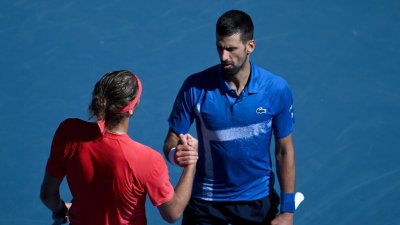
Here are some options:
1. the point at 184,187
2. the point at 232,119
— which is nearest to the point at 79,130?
the point at 184,187

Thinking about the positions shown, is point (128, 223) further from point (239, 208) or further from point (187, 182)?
point (239, 208)

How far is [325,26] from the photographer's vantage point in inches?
286

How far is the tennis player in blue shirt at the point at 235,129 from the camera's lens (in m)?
3.94

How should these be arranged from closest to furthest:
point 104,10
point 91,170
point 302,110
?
point 91,170 < point 302,110 < point 104,10

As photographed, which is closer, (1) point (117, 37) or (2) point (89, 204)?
(2) point (89, 204)

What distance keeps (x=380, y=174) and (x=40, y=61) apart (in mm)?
3432

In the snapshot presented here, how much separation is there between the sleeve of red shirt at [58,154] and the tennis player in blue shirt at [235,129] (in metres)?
0.70

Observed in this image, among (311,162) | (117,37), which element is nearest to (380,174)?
(311,162)

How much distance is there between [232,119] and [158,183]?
0.87 metres

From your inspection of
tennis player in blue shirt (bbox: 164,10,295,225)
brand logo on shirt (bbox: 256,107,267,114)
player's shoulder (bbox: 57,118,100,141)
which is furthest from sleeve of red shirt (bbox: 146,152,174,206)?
brand logo on shirt (bbox: 256,107,267,114)

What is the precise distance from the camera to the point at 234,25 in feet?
12.8

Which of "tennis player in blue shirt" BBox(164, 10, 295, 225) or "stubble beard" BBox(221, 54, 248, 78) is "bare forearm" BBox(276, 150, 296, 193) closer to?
"tennis player in blue shirt" BBox(164, 10, 295, 225)

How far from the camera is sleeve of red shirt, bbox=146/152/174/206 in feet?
10.5

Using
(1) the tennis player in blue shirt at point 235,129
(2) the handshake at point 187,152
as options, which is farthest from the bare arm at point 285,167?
(2) the handshake at point 187,152
